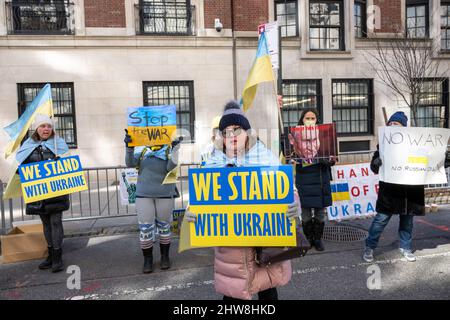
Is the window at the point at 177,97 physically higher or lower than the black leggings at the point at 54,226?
higher

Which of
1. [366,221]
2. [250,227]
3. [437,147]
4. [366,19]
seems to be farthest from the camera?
[366,19]

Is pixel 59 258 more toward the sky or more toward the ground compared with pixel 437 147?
more toward the ground

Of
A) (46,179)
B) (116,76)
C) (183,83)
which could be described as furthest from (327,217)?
(116,76)

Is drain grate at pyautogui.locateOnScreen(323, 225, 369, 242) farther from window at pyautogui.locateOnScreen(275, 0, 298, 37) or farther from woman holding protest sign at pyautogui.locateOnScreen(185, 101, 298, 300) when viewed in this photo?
window at pyautogui.locateOnScreen(275, 0, 298, 37)

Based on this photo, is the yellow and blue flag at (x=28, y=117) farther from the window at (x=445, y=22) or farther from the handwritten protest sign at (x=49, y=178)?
the window at (x=445, y=22)

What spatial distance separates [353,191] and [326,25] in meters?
9.48

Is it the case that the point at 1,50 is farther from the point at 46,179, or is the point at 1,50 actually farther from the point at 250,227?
the point at 250,227

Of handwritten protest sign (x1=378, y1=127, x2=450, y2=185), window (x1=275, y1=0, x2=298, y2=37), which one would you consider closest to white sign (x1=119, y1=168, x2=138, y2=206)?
handwritten protest sign (x1=378, y1=127, x2=450, y2=185)

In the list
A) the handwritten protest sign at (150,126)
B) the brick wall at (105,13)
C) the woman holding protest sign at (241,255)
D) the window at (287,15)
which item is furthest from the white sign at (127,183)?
the window at (287,15)

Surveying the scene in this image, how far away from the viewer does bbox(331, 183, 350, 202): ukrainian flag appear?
637cm

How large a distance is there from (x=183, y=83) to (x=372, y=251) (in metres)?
9.50

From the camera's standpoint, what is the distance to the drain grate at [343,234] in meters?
5.57

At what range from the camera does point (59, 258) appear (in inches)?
182

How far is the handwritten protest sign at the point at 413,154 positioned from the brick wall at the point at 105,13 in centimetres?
1039
